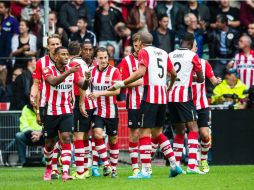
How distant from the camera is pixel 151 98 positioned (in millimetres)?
17328

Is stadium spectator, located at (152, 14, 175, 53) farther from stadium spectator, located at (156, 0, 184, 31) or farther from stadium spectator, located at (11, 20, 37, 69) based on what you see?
stadium spectator, located at (11, 20, 37, 69)

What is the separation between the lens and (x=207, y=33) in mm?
26672

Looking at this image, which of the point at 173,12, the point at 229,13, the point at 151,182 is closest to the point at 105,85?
the point at 151,182

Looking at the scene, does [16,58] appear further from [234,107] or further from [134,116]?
[134,116]

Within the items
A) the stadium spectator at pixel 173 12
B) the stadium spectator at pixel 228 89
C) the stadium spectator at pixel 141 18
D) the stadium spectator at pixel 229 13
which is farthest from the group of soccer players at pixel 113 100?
the stadium spectator at pixel 229 13

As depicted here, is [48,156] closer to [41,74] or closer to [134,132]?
[41,74]

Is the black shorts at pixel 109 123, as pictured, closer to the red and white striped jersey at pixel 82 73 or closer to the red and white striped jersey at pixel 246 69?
the red and white striped jersey at pixel 82 73

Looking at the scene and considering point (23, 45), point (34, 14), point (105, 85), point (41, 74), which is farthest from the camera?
point (34, 14)

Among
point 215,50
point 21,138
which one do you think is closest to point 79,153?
point 21,138

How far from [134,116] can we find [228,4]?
31.9 feet

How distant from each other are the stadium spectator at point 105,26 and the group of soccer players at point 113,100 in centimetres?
635

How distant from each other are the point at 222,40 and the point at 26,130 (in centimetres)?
619

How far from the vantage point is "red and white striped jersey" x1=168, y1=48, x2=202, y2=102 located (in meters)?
18.6

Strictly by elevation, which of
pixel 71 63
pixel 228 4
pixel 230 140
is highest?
pixel 228 4
